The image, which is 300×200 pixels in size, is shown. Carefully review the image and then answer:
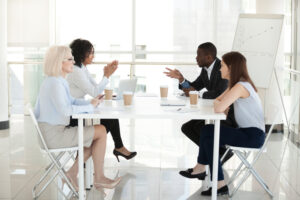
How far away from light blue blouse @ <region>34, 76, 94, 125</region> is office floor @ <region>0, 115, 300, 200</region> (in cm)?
70

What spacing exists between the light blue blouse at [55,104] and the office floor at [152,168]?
695 mm

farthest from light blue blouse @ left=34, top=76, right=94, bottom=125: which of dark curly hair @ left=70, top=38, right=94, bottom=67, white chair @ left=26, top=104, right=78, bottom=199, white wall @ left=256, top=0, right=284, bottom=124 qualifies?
white wall @ left=256, top=0, right=284, bottom=124

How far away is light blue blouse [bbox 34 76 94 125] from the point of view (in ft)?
12.4

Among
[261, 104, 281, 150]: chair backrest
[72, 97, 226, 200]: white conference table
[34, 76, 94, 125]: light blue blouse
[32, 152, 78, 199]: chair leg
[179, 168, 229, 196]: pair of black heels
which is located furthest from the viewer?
[179, 168, 229, 196]: pair of black heels

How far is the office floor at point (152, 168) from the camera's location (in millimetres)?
4293

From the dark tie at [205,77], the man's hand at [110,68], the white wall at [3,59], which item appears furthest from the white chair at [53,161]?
the white wall at [3,59]

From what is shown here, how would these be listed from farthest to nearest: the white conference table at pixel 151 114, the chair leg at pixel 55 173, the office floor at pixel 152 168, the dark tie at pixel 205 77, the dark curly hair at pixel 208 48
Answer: the dark tie at pixel 205 77, the dark curly hair at pixel 208 48, the office floor at pixel 152 168, the chair leg at pixel 55 173, the white conference table at pixel 151 114

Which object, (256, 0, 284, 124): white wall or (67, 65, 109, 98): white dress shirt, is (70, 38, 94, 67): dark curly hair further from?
Answer: (256, 0, 284, 124): white wall

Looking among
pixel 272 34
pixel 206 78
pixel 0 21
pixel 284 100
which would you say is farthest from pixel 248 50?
pixel 0 21

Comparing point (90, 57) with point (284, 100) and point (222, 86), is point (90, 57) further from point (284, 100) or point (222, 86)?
point (284, 100)

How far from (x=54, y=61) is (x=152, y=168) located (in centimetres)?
169

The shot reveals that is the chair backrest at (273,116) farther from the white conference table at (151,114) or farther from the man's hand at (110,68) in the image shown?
the man's hand at (110,68)

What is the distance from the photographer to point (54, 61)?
389 cm

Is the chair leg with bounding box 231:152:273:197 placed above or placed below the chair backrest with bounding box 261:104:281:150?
below
